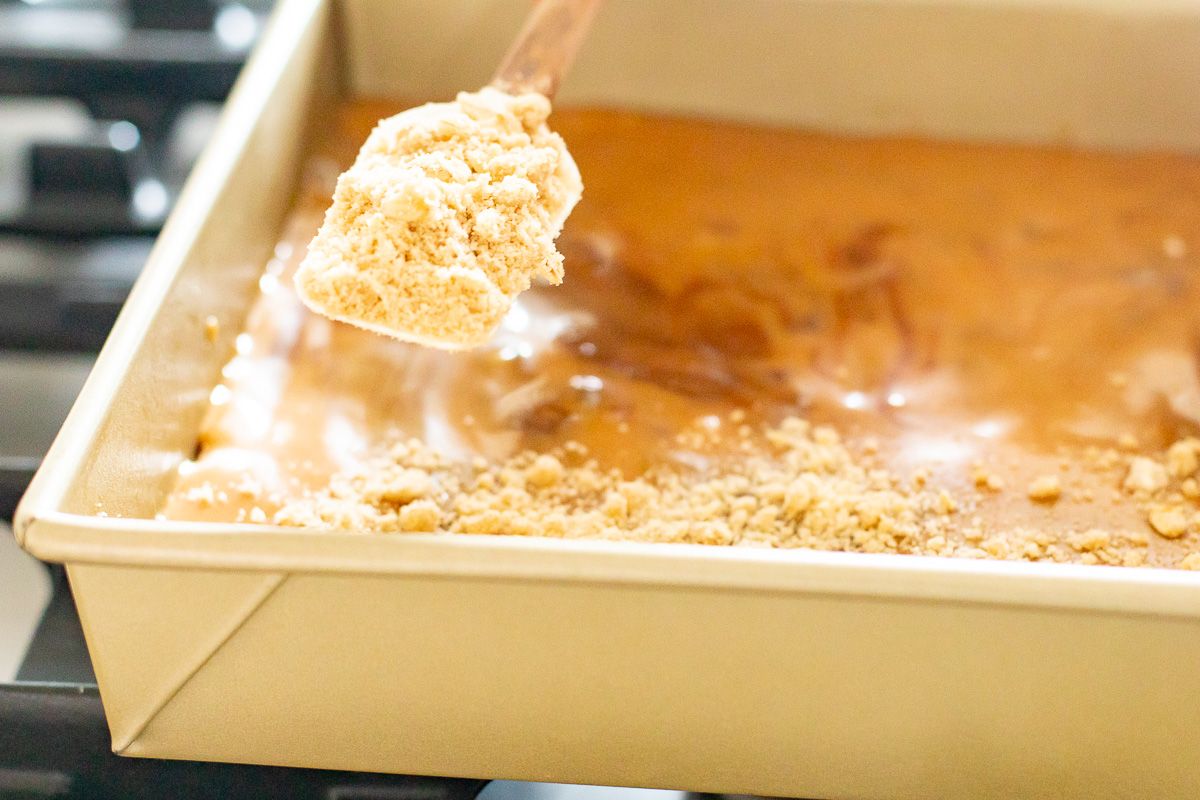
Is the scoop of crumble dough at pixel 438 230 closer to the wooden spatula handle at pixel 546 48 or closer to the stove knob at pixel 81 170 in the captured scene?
the wooden spatula handle at pixel 546 48

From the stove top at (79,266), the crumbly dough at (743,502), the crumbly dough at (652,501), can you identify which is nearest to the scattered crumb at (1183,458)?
the crumbly dough at (743,502)

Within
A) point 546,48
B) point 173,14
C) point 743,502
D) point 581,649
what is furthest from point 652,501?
point 173,14

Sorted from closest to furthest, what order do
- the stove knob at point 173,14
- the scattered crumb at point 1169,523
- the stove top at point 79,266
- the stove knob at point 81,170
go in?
the stove top at point 79,266 → the scattered crumb at point 1169,523 → the stove knob at point 81,170 → the stove knob at point 173,14

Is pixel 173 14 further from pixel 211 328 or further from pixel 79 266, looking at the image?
pixel 211 328

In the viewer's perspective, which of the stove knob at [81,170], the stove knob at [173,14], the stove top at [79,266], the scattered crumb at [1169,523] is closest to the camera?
the stove top at [79,266]

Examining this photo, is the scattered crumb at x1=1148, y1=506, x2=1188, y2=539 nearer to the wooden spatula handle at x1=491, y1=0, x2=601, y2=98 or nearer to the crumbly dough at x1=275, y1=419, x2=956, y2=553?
the crumbly dough at x1=275, y1=419, x2=956, y2=553

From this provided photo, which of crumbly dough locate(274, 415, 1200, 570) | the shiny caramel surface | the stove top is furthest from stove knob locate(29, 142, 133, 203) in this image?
crumbly dough locate(274, 415, 1200, 570)

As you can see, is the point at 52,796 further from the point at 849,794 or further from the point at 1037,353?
the point at 1037,353
